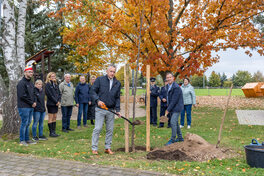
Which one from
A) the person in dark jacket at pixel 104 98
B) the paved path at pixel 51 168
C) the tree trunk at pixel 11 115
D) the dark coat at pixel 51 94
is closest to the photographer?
the paved path at pixel 51 168

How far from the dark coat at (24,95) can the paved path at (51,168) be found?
1606 mm

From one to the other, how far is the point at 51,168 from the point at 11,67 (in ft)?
14.1

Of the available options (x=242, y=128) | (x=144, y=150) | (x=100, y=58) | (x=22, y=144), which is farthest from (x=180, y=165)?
(x=100, y=58)

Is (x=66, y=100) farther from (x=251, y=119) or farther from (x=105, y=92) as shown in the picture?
(x=251, y=119)

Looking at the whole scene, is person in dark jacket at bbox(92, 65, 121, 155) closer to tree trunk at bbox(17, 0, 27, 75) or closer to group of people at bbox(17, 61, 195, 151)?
group of people at bbox(17, 61, 195, 151)

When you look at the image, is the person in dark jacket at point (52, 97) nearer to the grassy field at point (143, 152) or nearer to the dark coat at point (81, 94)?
the grassy field at point (143, 152)

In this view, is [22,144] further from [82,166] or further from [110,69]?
[110,69]

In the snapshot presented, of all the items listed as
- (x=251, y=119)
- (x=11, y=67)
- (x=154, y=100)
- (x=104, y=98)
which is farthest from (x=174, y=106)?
(x=251, y=119)

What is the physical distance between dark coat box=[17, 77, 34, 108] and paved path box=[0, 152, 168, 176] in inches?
63.2

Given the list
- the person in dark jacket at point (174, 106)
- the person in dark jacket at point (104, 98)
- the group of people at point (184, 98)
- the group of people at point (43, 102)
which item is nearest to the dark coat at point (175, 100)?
the person in dark jacket at point (174, 106)

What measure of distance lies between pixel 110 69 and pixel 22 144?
119 inches

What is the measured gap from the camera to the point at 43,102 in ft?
23.0

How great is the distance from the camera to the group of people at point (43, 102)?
623 cm

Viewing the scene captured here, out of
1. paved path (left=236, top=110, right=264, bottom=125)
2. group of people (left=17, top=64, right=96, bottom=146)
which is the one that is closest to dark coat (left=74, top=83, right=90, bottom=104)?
group of people (left=17, top=64, right=96, bottom=146)
